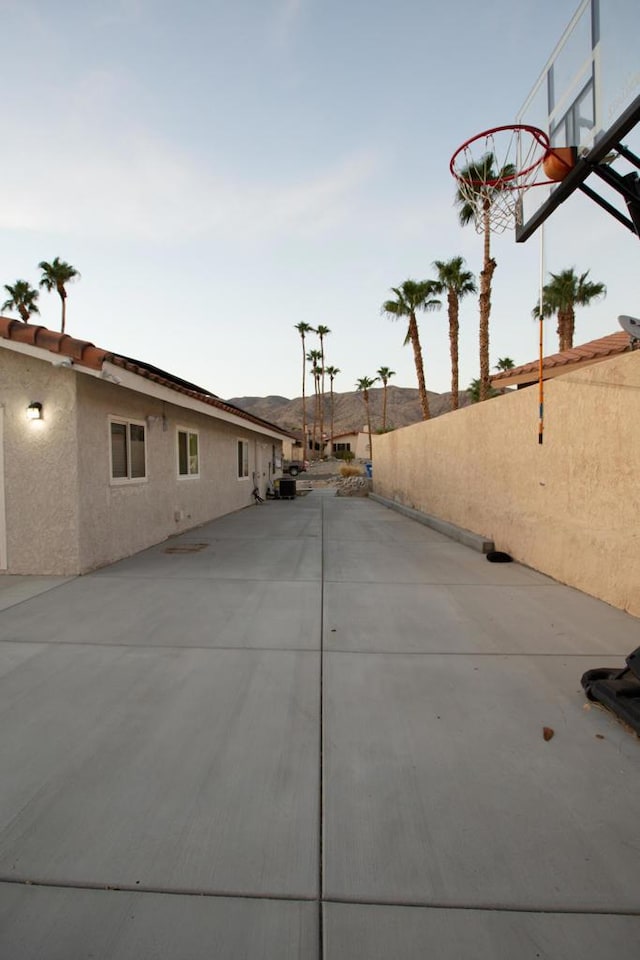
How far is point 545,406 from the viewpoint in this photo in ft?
20.1

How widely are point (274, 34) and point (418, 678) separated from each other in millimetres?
10344

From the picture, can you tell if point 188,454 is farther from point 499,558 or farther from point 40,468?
point 499,558

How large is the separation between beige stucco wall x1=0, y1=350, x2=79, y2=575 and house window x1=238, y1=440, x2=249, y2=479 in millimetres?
9526

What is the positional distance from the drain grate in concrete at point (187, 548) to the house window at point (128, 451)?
1334 millimetres

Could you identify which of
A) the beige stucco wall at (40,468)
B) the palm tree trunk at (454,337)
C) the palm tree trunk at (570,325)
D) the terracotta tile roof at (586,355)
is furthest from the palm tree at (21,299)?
the palm tree trunk at (570,325)

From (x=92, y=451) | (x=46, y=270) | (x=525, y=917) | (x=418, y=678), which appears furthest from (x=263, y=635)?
(x=46, y=270)

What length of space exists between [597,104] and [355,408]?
11844 centimetres

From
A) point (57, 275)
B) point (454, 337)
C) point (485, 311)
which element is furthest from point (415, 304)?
point (57, 275)

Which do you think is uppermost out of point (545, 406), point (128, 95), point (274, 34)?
point (274, 34)

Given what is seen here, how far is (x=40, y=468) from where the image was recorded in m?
6.16

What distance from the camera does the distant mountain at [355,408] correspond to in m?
110

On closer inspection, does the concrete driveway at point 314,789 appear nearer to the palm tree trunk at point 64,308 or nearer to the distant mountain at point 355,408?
the palm tree trunk at point 64,308

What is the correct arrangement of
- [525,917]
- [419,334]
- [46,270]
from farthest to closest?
[46,270]
[419,334]
[525,917]

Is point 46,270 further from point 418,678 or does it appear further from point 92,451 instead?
point 418,678
